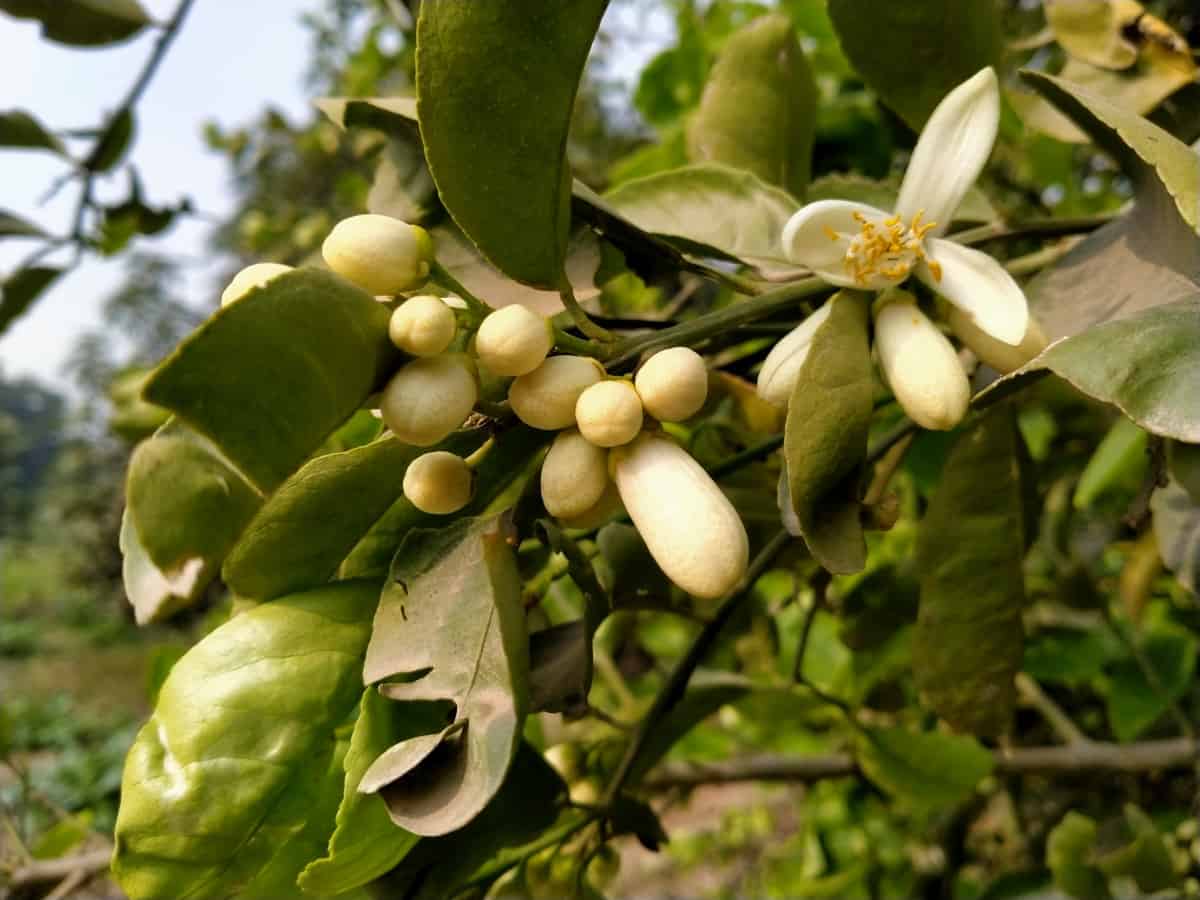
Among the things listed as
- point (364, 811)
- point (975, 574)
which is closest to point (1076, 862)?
point (975, 574)

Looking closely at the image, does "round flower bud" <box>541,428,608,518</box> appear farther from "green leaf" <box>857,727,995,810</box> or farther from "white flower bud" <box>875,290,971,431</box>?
"green leaf" <box>857,727,995,810</box>

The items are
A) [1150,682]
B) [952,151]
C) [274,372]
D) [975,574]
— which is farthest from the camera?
[1150,682]

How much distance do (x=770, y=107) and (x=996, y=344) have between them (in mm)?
292

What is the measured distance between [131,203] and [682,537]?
1101 millimetres

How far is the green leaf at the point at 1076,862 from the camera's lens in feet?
3.20

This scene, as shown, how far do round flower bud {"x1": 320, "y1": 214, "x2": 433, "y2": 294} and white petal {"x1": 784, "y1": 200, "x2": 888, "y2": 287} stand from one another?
0.66 feet

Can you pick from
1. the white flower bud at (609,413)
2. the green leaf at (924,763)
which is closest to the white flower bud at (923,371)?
the white flower bud at (609,413)

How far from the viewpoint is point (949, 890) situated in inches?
59.1

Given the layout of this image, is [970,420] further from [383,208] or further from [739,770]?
[739,770]

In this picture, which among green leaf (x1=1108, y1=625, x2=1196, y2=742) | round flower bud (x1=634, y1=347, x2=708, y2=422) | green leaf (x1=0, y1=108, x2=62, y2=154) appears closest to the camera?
round flower bud (x1=634, y1=347, x2=708, y2=422)

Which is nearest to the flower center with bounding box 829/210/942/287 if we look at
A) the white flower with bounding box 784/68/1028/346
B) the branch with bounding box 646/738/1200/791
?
the white flower with bounding box 784/68/1028/346

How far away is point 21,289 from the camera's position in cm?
112

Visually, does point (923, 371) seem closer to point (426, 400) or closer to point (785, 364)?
point (785, 364)

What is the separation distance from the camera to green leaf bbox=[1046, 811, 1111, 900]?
97 centimetres
